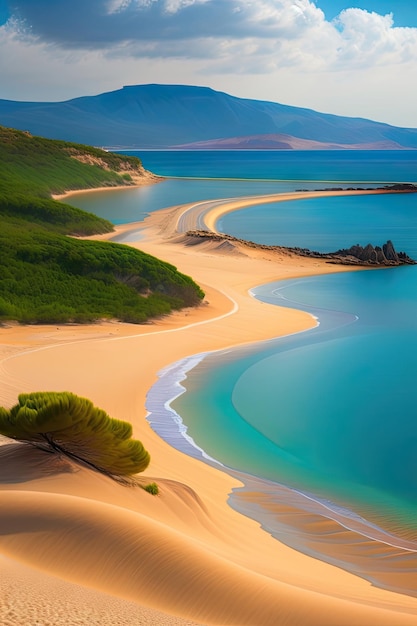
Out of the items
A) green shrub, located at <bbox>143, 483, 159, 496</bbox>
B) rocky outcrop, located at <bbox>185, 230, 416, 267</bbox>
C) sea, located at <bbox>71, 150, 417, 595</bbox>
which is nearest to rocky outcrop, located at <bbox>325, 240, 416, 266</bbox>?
rocky outcrop, located at <bbox>185, 230, 416, 267</bbox>

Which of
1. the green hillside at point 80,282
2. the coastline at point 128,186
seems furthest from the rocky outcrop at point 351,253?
the coastline at point 128,186

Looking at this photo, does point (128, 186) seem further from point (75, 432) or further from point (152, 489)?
point (152, 489)

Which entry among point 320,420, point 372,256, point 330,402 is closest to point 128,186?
point 372,256

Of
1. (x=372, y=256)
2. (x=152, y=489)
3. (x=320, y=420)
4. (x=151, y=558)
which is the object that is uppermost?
(x=372, y=256)

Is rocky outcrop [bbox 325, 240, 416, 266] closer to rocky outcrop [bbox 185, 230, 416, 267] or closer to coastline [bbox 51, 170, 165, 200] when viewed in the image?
rocky outcrop [bbox 185, 230, 416, 267]

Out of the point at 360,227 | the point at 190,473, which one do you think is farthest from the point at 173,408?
the point at 360,227

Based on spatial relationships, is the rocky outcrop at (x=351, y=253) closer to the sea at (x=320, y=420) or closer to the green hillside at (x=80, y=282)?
the sea at (x=320, y=420)

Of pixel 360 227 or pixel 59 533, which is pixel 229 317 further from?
pixel 360 227
